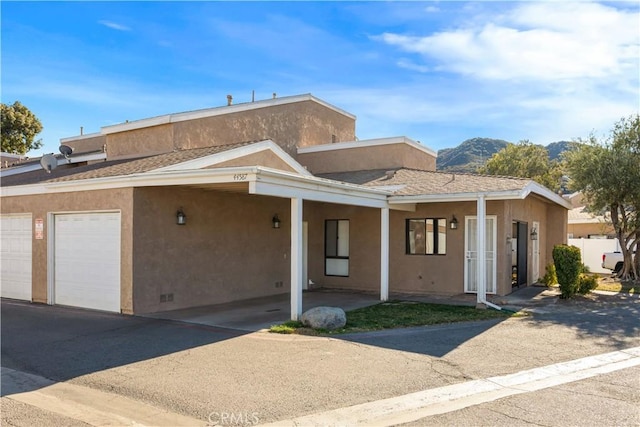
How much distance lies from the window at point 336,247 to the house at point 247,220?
0.15ft

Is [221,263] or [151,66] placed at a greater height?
[151,66]

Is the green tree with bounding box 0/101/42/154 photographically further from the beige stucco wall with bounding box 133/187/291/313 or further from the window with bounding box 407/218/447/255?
the window with bounding box 407/218/447/255

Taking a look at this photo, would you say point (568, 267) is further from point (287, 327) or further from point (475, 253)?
point (287, 327)

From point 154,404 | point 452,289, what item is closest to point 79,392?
point 154,404

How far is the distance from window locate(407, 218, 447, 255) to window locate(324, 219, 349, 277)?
2170 millimetres

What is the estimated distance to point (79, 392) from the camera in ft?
19.2

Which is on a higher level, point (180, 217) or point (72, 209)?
point (72, 209)

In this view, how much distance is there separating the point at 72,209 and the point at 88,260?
1.37 meters

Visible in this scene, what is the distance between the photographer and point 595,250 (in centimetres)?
2320

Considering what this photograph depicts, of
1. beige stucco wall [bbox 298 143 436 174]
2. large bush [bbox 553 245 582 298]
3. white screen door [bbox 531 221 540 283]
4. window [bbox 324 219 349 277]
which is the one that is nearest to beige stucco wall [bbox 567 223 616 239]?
white screen door [bbox 531 221 540 283]

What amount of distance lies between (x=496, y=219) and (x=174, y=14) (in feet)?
32.8

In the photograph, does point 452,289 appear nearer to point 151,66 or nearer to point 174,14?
point 174,14

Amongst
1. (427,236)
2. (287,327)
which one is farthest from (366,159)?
(287,327)

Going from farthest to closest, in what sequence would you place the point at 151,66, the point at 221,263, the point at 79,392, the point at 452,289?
the point at 151,66 → the point at 452,289 → the point at 221,263 → the point at 79,392
